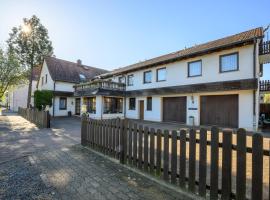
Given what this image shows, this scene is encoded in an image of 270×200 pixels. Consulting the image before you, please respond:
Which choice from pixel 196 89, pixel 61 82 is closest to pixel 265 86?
pixel 196 89

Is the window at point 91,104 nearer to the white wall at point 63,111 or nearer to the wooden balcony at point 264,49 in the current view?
the white wall at point 63,111

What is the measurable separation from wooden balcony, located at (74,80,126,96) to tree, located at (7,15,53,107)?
471 inches

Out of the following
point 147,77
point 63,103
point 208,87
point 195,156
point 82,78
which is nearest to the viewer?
point 195,156

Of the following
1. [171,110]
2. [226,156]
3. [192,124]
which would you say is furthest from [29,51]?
[226,156]

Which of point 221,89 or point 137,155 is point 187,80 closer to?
point 221,89

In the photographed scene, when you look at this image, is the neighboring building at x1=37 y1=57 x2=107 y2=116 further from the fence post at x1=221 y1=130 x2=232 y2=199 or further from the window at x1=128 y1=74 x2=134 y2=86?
the fence post at x1=221 y1=130 x2=232 y2=199

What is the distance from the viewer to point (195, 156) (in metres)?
3.29

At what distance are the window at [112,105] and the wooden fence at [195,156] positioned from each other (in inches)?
568

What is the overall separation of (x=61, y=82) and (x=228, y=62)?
2107cm

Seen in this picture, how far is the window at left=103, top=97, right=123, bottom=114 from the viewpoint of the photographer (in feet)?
66.8

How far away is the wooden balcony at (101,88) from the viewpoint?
19.3m

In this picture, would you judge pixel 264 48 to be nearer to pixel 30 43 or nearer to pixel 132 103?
pixel 132 103

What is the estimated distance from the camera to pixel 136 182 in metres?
3.72

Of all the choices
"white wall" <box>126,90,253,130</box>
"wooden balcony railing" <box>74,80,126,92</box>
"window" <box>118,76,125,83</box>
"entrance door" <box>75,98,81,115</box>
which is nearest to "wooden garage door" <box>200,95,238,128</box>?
"white wall" <box>126,90,253,130</box>
